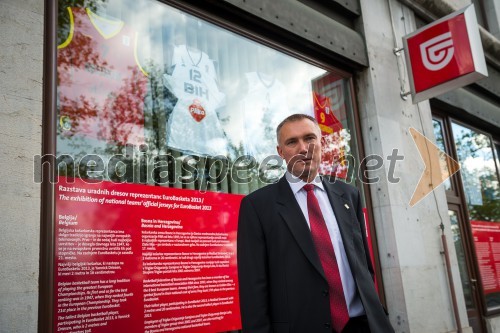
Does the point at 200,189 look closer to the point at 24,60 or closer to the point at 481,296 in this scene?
the point at 24,60

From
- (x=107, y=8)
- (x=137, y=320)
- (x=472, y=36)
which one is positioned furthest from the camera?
(x=472, y=36)

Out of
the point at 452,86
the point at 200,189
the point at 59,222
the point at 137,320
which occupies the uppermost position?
the point at 452,86

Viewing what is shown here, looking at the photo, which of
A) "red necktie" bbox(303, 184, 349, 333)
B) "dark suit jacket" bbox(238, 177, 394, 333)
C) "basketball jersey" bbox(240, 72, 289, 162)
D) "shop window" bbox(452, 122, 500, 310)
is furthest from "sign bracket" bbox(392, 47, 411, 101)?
"red necktie" bbox(303, 184, 349, 333)

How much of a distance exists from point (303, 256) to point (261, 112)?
2755 mm

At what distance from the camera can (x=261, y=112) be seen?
492cm

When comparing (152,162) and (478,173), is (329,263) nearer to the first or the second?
(152,162)

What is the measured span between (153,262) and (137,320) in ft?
1.40

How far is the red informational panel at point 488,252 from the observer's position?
7.44 metres

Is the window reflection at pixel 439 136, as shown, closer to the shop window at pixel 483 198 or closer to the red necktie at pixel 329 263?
the shop window at pixel 483 198

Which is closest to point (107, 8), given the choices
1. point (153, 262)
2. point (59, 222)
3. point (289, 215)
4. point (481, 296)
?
point (59, 222)

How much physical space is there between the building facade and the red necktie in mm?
1509

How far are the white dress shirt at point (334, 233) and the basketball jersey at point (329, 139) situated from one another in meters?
2.70

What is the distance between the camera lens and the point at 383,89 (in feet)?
20.1

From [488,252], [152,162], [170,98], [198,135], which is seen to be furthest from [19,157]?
[488,252]
